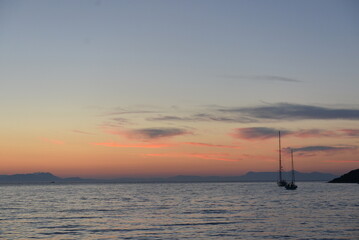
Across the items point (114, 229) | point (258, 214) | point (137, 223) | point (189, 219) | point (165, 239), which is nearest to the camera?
point (165, 239)

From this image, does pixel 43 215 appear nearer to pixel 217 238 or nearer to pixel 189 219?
pixel 189 219

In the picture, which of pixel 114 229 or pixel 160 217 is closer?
pixel 114 229

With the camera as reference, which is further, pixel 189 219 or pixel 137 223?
pixel 189 219

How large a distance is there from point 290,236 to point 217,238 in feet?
22.1

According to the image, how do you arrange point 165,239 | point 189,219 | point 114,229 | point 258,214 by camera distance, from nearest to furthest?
point 165,239 < point 114,229 < point 189,219 < point 258,214

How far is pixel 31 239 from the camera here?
39688 millimetres

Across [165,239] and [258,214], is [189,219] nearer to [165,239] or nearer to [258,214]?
[258,214]

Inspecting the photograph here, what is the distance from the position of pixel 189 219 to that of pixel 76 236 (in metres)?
17.4

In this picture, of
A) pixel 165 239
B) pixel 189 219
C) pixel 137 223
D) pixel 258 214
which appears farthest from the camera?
pixel 258 214

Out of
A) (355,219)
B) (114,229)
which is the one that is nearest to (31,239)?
(114,229)

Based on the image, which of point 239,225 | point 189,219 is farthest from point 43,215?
point 239,225

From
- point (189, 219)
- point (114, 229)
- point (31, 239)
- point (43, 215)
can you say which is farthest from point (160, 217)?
point (31, 239)

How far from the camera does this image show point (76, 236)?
1625 inches

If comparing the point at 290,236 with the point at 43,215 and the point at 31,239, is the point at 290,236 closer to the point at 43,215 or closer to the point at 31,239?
the point at 31,239
